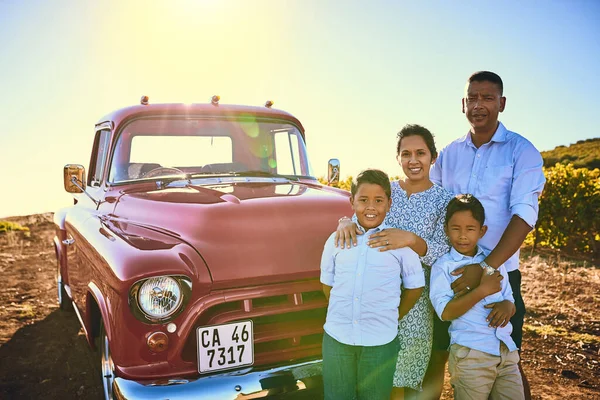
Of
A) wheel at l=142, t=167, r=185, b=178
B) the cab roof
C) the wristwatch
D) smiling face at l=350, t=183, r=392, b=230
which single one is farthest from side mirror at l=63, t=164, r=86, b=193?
the wristwatch

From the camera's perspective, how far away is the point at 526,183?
2.59m

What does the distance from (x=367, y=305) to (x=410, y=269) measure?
0.26m

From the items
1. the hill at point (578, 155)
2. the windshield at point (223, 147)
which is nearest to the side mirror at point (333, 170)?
the windshield at point (223, 147)

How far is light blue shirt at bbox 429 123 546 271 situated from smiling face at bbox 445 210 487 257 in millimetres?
279

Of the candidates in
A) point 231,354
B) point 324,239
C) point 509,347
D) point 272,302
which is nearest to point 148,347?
point 231,354

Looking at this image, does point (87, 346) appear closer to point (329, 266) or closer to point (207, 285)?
point (207, 285)

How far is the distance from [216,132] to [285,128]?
62cm

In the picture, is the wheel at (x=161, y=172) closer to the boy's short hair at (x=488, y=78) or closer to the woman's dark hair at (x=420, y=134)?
the woman's dark hair at (x=420, y=134)

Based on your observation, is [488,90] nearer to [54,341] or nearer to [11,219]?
[54,341]

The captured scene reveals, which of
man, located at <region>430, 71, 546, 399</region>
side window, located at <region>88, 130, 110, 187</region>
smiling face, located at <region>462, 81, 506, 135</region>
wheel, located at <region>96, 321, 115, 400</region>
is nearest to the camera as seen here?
man, located at <region>430, 71, 546, 399</region>

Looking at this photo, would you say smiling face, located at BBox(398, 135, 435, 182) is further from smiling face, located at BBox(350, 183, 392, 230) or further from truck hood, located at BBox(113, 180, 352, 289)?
truck hood, located at BBox(113, 180, 352, 289)

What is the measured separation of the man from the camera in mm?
2537

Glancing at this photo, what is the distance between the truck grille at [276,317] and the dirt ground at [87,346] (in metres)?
1.51

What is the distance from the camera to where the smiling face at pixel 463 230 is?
2.40 m
